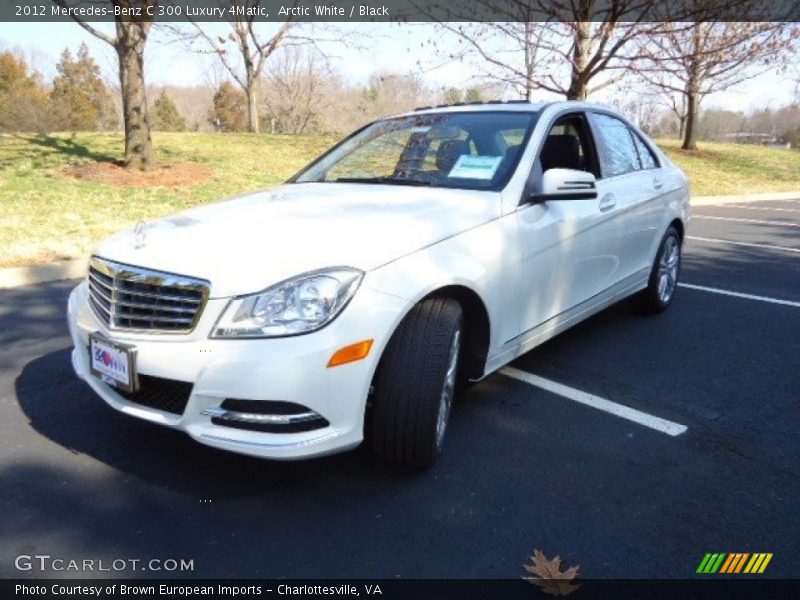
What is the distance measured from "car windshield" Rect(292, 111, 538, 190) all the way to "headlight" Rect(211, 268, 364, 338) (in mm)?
1289

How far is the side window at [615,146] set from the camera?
4.18 m

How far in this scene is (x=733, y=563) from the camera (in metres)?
2.22

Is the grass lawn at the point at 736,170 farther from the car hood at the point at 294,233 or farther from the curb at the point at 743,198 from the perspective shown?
the car hood at the point at 294,233

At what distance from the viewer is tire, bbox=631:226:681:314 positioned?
493 cm

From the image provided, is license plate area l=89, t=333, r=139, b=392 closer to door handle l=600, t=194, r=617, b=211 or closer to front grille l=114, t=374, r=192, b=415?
front grille l=114, t=374, r=192, b=415

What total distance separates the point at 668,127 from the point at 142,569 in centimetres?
8706

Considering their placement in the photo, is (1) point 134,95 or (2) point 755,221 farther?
(2) point 755,221

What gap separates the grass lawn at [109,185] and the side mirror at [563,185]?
5.90 meters

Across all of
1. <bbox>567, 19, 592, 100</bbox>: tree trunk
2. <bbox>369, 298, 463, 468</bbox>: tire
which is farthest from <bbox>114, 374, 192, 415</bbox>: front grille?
<bbox>567, 19, 592, 100</bbox>: tree trunk

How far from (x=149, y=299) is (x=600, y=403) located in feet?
8.03

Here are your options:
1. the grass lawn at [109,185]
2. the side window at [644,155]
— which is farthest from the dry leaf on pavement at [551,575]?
the grass lawn at [109,185]

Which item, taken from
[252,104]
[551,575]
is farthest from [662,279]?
[252,104]

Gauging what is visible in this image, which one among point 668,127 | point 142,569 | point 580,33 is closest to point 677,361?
point 142,569

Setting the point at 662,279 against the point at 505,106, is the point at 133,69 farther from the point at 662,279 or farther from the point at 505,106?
the point at 662,279
